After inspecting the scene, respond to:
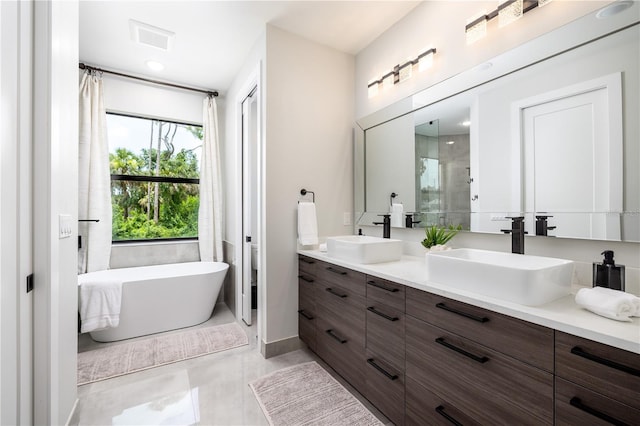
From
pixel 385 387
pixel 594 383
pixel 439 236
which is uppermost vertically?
pixel 439 236

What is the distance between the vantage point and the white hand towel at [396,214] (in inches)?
88.7

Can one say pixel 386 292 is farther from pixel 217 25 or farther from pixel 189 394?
pixel 217 25

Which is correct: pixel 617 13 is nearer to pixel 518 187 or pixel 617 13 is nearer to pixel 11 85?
pixel 518 187

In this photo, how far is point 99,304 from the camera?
2.48 m

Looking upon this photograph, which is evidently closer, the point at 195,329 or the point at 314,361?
the point at 314,361

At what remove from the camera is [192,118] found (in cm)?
371

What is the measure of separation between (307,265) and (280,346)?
2.41ft

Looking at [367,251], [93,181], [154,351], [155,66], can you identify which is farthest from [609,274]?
[93,181]

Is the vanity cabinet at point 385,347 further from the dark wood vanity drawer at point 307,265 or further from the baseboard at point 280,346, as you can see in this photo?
the baseboard at point 280,346

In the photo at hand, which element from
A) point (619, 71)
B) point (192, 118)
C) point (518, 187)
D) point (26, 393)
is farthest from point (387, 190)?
point (192, 118)

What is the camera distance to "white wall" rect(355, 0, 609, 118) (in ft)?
4.67

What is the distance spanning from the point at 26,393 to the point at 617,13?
286 centimetres

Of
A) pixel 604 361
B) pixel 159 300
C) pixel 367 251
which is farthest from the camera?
pixel 159 300

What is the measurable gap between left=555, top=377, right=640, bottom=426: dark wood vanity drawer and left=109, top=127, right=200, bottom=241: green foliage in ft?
12.7
